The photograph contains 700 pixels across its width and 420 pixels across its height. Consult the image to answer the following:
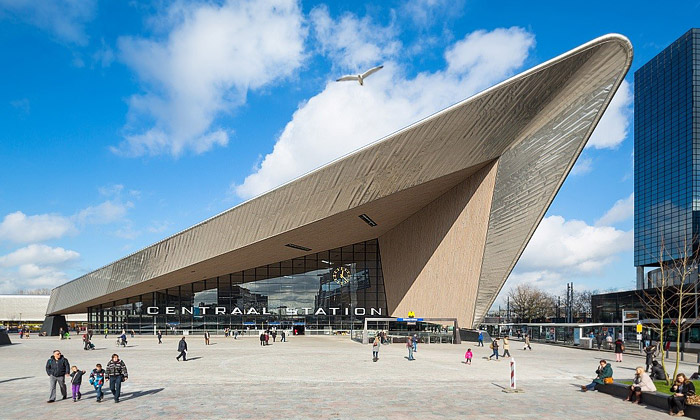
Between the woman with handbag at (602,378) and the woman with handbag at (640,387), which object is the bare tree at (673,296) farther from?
the woman with handbag at (602,378)

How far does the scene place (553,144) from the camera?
24.6 metres

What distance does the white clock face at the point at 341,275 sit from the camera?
44750 mm

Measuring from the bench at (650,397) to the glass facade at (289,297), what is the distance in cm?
3149

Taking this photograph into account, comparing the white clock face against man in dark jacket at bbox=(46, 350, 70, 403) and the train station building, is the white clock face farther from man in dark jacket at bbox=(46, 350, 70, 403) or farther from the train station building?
man in dark jacket at bbox=(46, 350, 70, 403)

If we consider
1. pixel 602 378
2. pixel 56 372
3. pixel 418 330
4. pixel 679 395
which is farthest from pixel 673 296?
pixel 56 372

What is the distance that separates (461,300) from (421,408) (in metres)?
20.1

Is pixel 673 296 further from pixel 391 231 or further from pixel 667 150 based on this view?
pixel 667 150

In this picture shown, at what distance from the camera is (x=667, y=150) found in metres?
88.8

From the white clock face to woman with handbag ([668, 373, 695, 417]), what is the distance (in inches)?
1361

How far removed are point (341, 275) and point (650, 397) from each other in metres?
33.9

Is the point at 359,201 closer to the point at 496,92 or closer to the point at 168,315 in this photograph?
the point at 496,92

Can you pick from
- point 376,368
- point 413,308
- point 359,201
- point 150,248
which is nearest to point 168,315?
point 150,248

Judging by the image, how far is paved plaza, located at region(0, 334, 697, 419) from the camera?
10352mm

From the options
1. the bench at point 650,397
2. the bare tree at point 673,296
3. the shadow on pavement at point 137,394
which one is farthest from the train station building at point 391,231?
the shadow on pavement at point 137,394
